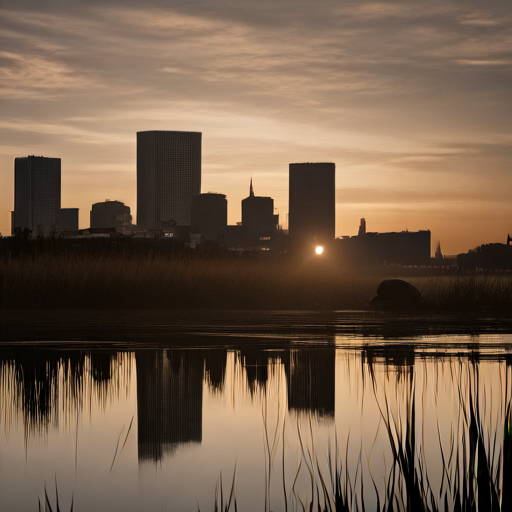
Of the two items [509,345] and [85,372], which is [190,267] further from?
[85,372]

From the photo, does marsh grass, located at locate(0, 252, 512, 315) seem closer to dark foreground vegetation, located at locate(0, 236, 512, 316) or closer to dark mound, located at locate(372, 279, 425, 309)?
dark foreground vegetation, located at locate(0, 236, 512, 316)

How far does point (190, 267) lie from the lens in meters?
27.6

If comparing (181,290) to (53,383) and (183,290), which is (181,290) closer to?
(183,290)

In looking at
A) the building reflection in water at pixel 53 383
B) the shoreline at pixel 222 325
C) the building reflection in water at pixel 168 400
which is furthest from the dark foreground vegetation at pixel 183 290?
the building reflection in water at pixel 168 400

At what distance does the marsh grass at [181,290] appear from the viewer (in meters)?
24.2

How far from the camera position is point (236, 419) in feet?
25.9

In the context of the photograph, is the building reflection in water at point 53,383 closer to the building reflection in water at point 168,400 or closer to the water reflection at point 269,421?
the water reflection at point 269,421

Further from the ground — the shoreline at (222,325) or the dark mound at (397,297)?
the dark mound at (397,297)

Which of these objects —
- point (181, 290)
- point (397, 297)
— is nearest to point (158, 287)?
point (181, 290)

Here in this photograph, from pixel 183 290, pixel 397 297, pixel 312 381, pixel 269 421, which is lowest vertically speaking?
pixel 269 421

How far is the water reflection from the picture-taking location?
5.11 metres

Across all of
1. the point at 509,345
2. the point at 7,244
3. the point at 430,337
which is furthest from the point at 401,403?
the point at 7,244

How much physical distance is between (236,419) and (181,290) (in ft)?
58.8

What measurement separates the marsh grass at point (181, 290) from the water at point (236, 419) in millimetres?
11116
